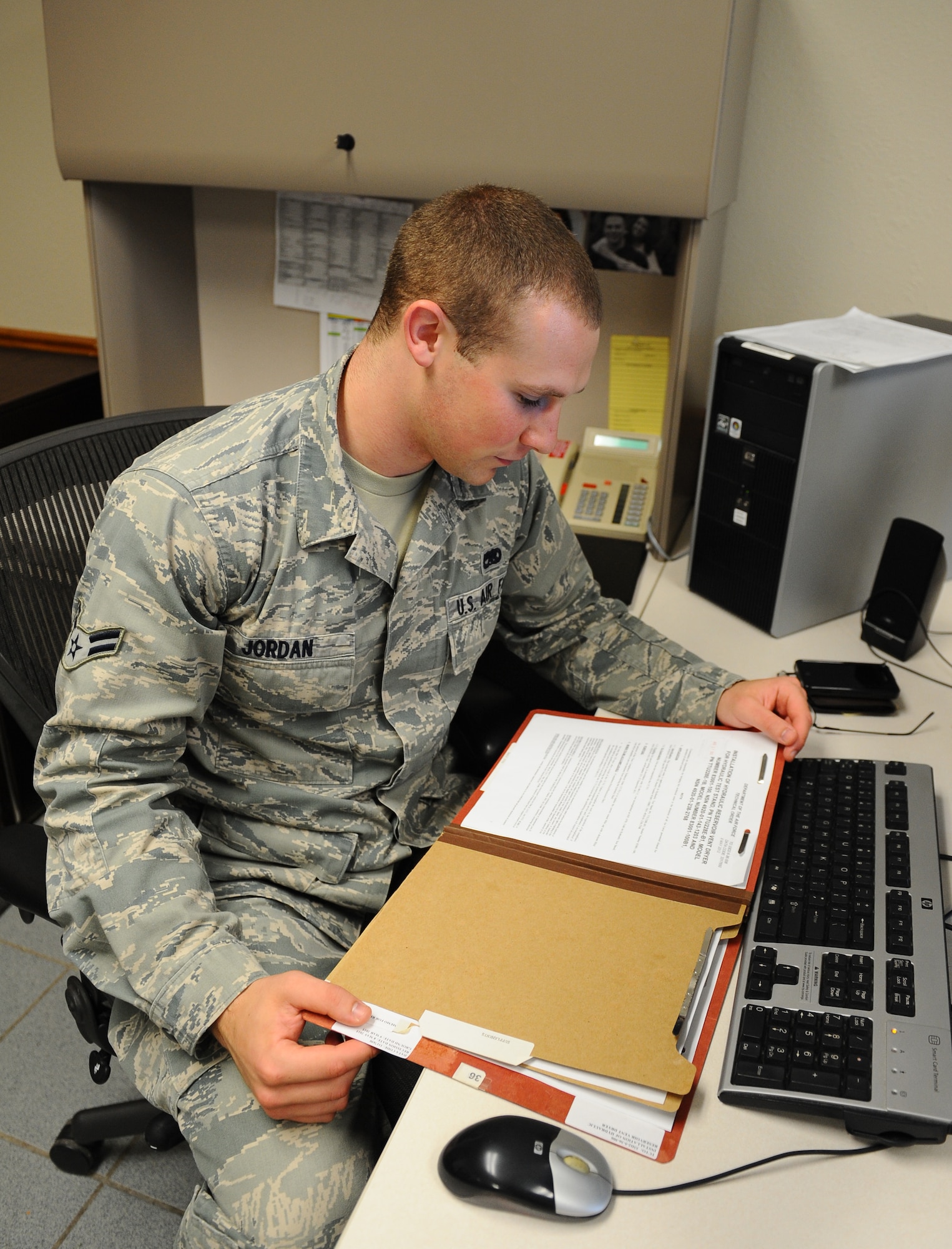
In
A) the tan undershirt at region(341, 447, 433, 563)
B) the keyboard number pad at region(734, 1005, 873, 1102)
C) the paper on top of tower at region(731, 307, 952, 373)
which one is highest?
the paper on top of tower at region(731, 307, 952, 373)

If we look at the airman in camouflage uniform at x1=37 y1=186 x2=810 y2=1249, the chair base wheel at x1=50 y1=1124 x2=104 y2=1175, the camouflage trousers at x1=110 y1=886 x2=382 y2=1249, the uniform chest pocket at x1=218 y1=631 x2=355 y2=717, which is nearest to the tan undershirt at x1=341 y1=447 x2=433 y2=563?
the airman in camouflage uniform at x1=37 y1=186 x2=810 y2=1249

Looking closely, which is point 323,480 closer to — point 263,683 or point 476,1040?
point 263,683

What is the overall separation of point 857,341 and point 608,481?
1.59 ft

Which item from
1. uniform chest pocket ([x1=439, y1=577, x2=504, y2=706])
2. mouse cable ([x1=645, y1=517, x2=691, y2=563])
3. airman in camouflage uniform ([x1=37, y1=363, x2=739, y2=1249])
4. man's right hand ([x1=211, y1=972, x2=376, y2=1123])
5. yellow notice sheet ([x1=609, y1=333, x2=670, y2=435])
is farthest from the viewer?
yellow notice sheet ([x1=609, y1=333, x2=670, y2=435])

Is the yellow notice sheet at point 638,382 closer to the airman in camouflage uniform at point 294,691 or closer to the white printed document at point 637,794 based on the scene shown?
the airman in camouflage uniform at point 294,691

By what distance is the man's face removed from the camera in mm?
834

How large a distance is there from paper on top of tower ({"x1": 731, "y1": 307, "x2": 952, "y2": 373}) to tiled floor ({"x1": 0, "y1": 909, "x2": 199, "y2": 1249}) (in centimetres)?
140

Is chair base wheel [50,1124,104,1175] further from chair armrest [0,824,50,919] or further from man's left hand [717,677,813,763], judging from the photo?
man's left hand [717,677,813,763]

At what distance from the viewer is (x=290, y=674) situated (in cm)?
93

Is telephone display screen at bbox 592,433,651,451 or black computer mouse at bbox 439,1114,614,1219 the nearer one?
black computer mouse at bbox 439,1114,614,1219

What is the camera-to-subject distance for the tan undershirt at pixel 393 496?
3.17ft

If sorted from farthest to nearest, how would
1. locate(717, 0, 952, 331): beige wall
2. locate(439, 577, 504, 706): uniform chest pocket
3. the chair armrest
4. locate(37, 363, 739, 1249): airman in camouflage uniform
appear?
1. locate(717, 0, 952, 331): beige wall
2. locate(439, 577, 504, 706): uniform chest pocket
3. the chair armrest
4. locate(37, 363, 739, 1249): airman in camouflage uniform

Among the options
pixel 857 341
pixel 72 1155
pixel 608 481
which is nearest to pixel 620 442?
A: pixel 608 481

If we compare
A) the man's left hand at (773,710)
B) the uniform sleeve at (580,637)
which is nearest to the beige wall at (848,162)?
the uniform sleeve at (580,637)
